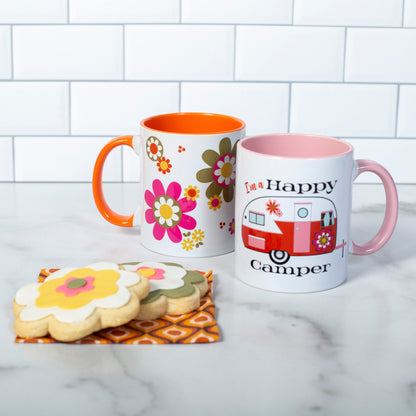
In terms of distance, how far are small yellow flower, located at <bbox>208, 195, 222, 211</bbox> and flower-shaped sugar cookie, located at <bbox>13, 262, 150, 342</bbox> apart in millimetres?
185

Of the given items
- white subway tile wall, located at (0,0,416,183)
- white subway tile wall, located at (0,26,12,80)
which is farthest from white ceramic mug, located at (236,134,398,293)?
white subway tile wall, located at (0,26,12,80)

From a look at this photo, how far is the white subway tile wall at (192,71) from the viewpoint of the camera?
112 cm

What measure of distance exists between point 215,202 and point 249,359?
26cm

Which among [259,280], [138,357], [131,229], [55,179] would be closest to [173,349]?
[138,357]

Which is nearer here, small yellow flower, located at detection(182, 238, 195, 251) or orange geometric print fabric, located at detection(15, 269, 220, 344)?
orange geometric print fabric, located at detection(15, 269, 220, 344)

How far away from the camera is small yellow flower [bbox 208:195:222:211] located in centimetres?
85

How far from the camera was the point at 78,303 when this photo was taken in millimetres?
639

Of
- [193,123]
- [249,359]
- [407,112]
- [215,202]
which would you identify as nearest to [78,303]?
[249,359]

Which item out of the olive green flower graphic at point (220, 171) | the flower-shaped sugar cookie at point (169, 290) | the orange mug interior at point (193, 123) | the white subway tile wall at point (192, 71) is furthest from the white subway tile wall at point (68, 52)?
the flower-shaped sugar cookie at point (169, 290)

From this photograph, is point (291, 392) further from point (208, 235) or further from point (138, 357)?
point (208, 235)

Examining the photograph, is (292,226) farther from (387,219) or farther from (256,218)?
(387,219)

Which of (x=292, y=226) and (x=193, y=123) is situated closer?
(x=292, y=226)

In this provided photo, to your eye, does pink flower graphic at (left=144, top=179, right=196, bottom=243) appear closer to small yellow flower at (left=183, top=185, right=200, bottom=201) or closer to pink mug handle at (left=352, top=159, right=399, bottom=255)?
small yellow flower at (left=183, top=185, right=200, bottom=201)

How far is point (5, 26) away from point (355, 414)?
82 cm
